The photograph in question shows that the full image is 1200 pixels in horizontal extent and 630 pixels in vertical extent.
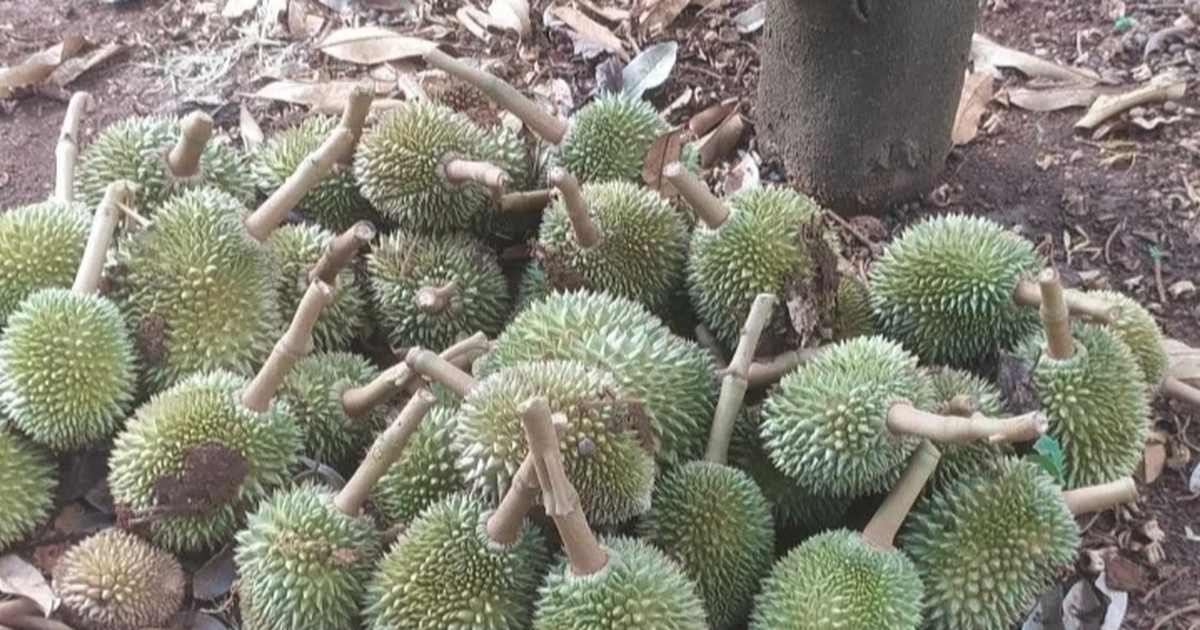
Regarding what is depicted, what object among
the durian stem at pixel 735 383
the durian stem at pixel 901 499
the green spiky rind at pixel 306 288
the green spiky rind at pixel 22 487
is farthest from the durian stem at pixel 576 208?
the green spiky rind at pixel 22 487

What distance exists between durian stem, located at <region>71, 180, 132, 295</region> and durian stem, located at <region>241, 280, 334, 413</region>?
313mm

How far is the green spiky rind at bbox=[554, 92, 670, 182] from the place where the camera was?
6.69ft

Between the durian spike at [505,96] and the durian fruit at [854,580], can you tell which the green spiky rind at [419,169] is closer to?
the durian spike at [505,96]

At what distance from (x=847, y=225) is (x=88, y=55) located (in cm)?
189

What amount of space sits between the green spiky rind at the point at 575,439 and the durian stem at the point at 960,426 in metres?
0.33

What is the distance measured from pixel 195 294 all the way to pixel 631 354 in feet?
2.25

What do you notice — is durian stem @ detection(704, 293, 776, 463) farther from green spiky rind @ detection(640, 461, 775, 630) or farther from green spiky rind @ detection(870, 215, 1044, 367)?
green spiky rind @ detection(870, 215, 1044, 367)

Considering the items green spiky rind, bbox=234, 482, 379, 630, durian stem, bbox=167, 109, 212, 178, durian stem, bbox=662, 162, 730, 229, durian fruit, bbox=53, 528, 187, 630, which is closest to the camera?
green spiky rind, bbox=234, 482, 379, 630

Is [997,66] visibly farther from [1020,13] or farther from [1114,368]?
[1114,368]

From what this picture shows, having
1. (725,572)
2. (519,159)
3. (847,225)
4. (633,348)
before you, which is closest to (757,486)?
(725,572)

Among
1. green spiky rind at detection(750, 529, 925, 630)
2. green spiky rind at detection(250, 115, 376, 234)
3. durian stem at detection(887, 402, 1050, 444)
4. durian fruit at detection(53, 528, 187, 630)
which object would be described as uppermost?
durian stem at detection(887, 402, 1050, 444)

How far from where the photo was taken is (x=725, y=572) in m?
1.56

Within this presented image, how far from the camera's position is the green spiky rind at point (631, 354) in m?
1.59

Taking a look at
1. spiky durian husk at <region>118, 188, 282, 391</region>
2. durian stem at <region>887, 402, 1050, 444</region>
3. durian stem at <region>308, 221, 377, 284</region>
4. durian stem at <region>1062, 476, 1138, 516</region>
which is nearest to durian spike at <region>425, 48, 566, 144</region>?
durian stem at <region>308, 221, 377, 284</region>
